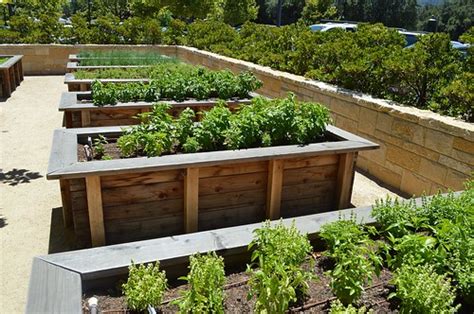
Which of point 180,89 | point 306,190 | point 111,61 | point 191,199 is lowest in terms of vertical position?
point 306,190

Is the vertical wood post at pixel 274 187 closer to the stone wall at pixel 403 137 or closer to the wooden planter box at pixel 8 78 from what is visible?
the stone wall at pixel 403 137

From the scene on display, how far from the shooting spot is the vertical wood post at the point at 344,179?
3705 mm

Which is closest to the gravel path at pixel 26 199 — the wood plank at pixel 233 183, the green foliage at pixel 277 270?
the wood plank at pixel 233 183

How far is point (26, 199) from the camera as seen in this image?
414 cm

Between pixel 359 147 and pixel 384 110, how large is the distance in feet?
4.32

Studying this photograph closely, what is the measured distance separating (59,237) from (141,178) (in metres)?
1.02

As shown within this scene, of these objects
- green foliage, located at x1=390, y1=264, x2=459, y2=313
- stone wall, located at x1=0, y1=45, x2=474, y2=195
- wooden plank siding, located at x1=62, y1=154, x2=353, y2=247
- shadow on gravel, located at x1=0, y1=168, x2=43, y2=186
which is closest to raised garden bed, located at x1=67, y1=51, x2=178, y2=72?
stone wall, located at x1=0, y1=45, x2=474, y2=195

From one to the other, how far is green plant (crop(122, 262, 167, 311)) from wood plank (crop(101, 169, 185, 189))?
1.27 m

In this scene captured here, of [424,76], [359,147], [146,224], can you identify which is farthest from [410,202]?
[424,76]

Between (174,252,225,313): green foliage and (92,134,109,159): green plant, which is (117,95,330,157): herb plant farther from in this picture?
(174,252,225,313): green foliage

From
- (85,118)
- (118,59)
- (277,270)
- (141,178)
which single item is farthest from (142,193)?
(118,59)

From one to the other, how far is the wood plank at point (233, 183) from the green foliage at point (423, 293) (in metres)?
1.76

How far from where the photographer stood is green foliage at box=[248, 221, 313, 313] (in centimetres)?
170

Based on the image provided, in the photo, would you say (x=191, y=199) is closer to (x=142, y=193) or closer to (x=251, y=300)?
(x=142, y=193)
